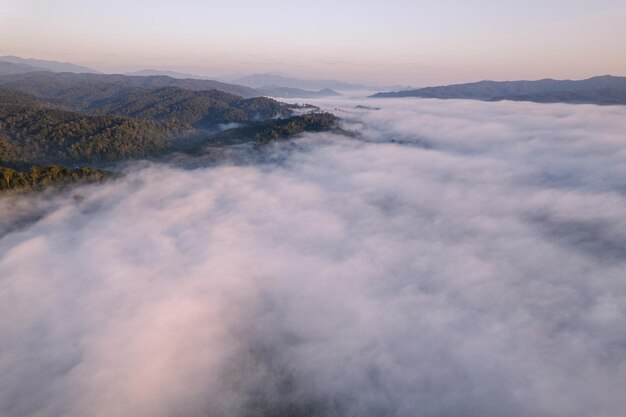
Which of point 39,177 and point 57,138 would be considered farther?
point 57,138

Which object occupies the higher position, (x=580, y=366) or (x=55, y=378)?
(x=580, y=366)

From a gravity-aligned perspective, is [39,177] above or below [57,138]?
below

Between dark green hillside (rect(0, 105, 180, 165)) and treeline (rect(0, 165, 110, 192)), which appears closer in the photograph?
treeline (rect(0, 165, 110, 192))

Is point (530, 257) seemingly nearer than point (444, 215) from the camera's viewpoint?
Yes

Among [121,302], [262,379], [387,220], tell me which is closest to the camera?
[262,379]

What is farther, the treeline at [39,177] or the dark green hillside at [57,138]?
the dark green hillside at [57,138]

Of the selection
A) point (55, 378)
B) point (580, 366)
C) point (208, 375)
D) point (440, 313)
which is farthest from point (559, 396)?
point (55, 378)

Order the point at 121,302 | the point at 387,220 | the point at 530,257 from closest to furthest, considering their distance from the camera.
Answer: the point at 121,302, the point at 530,257, the point at 387,220

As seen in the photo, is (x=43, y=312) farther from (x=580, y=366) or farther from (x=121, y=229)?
(x=580, y=366)
